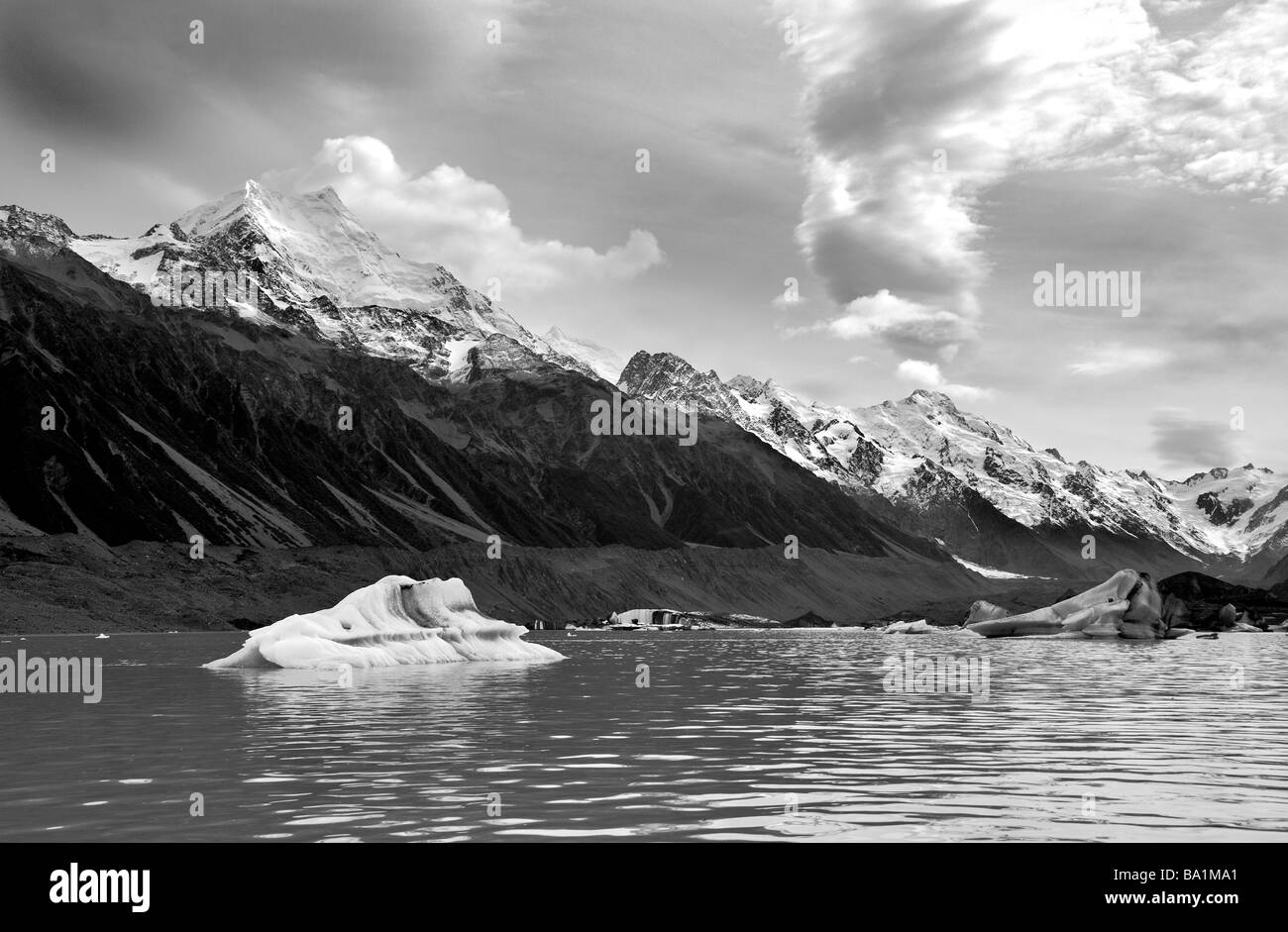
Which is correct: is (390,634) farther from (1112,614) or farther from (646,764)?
(1112,614)

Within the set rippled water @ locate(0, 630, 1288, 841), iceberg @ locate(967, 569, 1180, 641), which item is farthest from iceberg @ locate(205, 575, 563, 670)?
iceberg @ locate(967, 569, 1180, 641)

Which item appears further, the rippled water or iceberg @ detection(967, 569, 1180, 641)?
iceberg @ detection(967, 569, 1180, 641)

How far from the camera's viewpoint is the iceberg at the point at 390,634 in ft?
193

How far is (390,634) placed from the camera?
64625mm

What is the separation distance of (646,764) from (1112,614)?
349ft

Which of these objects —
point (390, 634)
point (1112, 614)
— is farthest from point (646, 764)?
point (1112, 614)

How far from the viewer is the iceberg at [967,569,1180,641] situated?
117 metres

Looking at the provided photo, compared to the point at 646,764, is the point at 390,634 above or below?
below

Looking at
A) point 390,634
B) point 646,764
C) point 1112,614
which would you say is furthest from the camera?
point 1112,614

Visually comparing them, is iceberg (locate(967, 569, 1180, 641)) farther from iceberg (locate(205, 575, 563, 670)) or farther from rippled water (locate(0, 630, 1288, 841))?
rippled water (locate(0, 630, 1288, 841))

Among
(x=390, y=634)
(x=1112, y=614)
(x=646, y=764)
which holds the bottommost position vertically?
(x=1112, y=614)

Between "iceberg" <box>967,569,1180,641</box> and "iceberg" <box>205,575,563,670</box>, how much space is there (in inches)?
2626
